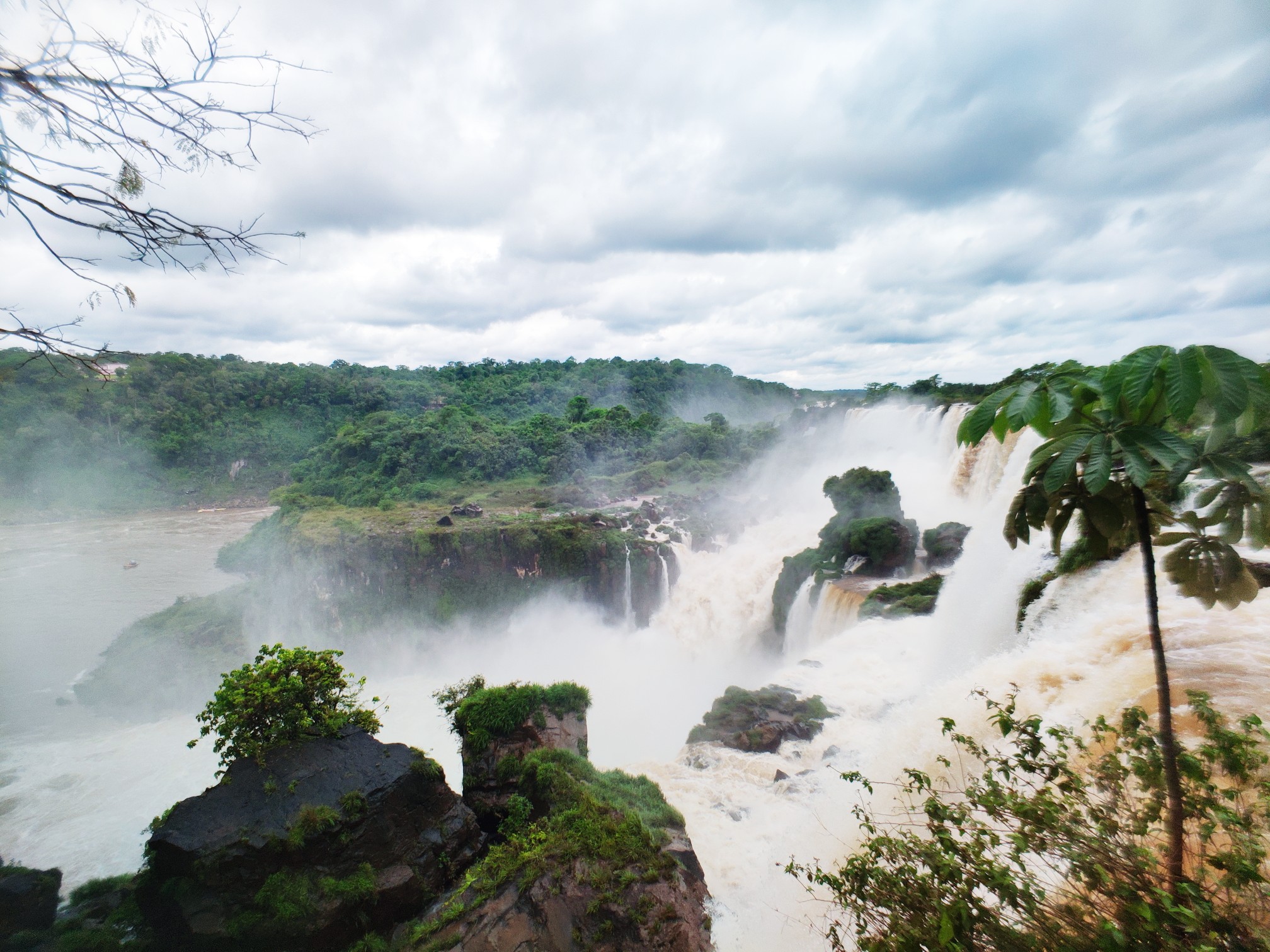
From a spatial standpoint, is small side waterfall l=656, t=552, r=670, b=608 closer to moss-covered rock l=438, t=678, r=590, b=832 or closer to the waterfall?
the waterfall

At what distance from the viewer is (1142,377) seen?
231 cm

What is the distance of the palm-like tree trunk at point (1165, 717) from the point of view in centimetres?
248

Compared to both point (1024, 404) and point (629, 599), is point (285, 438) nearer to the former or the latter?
point (629, 599)

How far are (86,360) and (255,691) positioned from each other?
16.8ft

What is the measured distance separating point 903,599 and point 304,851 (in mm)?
12898

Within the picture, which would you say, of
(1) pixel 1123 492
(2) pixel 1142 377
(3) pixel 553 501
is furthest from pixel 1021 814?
(3) pixel 553 501

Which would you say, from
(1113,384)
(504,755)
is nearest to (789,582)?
(504,755)

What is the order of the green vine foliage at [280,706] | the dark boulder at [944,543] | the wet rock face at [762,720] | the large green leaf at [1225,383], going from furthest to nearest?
the dark boulder at [944,543], the wet rock face at [762,720], the green vine foliage at [280,706], the large green leaf at [1225,383]

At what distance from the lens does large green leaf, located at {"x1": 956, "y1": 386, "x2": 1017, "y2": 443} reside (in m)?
2.59

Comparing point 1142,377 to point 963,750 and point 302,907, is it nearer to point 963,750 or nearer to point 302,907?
point 963,750

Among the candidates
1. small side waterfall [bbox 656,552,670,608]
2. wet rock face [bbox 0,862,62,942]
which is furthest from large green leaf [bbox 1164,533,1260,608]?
small side waterfall [bbox 656,552,670,608]

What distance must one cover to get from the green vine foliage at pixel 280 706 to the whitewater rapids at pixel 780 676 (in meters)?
5.61

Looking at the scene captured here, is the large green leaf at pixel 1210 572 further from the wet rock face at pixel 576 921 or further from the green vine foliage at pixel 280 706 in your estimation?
the green vine foliage at pixel 280 706

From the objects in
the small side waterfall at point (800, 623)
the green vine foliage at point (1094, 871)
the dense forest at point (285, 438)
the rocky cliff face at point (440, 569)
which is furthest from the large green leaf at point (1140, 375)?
the dense forest at point (285, 438)
